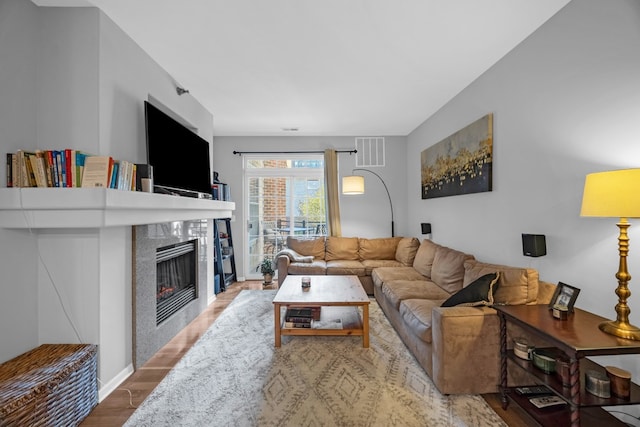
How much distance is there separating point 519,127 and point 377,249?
280cm

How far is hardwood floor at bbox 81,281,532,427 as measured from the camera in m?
1.83

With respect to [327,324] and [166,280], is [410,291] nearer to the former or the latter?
[327,324]

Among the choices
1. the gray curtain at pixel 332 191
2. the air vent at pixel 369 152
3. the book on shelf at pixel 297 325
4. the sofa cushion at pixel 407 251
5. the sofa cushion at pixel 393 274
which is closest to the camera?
the book on shelf at pixel 297 325

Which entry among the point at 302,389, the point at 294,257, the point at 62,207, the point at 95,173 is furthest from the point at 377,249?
the point at 62,207

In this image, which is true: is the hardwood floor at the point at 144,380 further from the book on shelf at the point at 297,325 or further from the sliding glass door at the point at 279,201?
the sliding glass door at the point at 279,201

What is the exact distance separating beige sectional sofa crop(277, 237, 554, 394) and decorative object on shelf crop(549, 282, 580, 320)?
0.24 metres

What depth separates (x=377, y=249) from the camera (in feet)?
15.8

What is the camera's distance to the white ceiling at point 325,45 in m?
2.01

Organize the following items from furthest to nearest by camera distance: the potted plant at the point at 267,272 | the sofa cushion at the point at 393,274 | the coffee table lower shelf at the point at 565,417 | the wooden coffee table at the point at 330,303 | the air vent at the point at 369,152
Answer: the air vent at the point at 369,152 → the potted plant at the point at 267,272 → the sofa cushion at the point at 393,274 → the wooden coffee table at the point at 330,303 → the coffee table lower shelf at the point at 565,417

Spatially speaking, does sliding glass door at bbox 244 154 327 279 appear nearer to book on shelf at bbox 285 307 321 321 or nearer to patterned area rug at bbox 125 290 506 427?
book on shelf at bbox 285 307 321 321

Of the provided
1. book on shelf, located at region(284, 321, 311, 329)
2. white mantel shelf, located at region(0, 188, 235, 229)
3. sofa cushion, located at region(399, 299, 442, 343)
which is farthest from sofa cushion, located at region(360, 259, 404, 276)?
white mantel shelf, located at region(0, 188, 235, 229)

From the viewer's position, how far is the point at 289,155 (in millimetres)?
5320

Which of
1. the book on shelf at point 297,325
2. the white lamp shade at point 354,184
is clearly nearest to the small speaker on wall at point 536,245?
the book on shelf at point 297,325

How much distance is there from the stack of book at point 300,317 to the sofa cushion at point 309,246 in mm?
1643
